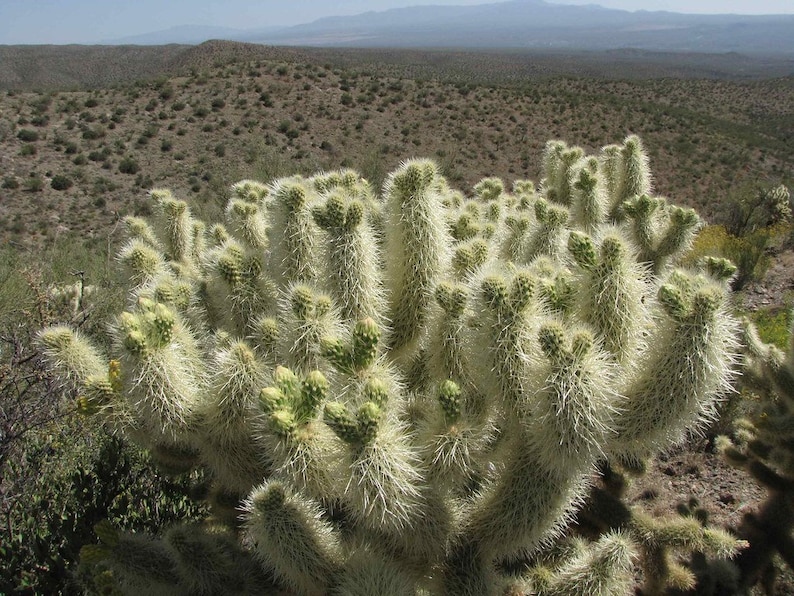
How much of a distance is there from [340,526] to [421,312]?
1.19 metres

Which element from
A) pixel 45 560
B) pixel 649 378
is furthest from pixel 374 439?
pixel 45 560

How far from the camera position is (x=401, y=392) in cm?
266

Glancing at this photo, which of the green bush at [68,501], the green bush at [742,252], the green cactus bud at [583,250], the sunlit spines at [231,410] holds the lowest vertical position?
the green bush at [742,252]

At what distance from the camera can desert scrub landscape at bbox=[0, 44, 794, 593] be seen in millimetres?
3012

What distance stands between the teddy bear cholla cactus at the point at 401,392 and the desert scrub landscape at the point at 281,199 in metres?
0.05

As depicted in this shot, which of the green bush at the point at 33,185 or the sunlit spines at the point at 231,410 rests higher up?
the sunlit spines at the point at 231,410

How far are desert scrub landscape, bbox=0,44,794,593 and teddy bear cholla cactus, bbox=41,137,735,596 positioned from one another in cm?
5

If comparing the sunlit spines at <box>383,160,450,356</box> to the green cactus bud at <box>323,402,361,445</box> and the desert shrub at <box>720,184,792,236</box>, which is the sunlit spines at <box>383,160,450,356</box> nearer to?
the green cactus bud at <box>323,402,361,445</box>

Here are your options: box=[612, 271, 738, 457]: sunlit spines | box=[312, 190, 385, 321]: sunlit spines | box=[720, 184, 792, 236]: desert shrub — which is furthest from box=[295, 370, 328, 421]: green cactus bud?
box=[720, 184, 792, 236]: desert shrub

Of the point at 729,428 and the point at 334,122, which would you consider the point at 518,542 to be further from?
the point at 334,122

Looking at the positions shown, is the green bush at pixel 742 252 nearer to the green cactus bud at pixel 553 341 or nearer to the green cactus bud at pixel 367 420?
the green cactus bud at pixel 553 341

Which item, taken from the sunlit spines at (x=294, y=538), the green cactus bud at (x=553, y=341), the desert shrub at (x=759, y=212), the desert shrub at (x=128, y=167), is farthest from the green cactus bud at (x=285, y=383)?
the desert shrub at (x=128, y=167)

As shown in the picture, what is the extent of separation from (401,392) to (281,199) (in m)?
1.25

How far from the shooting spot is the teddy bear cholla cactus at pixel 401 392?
81.3 inches
